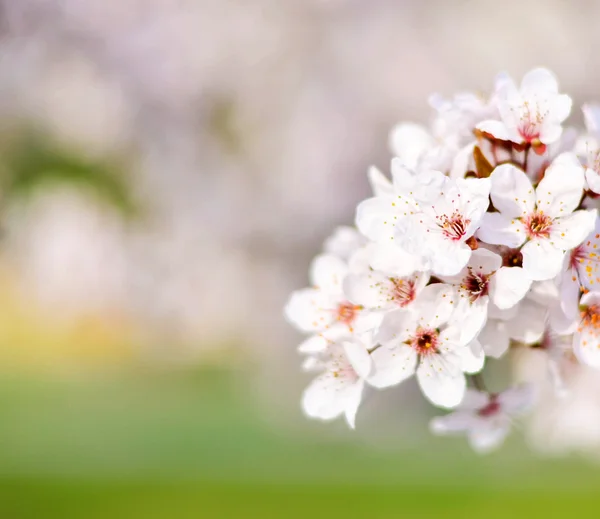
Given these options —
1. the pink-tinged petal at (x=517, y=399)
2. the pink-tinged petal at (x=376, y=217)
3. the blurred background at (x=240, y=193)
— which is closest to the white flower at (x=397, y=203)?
the pink-tinged petal at (x=376, y=217)

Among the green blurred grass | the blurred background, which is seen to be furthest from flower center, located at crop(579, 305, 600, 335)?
the green blurred grass

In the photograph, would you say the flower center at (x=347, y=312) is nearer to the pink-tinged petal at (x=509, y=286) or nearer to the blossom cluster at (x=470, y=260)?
the blossom cluster at (x=470, y=260)

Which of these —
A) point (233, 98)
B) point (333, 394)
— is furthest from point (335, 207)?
point (333, 394)

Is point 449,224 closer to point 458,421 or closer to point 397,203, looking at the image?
point 397,203

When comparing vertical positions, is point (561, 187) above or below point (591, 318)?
above

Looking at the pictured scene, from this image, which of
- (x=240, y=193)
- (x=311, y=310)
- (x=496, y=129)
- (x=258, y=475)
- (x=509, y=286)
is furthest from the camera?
(x=258, y=475)

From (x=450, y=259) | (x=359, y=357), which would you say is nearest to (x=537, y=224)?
(x=450, y=259)

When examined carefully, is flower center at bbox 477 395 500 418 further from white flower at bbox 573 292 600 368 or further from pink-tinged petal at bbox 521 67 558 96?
pink-tinged petal at bbox 521 67 558 96

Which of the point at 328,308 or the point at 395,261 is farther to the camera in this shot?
the point at 328,308
